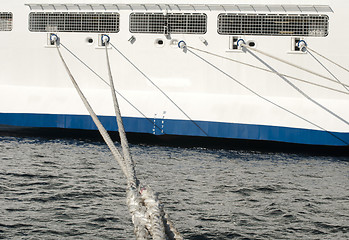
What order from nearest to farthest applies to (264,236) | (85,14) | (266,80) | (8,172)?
(264,236) < (8,172) < (266,80) < (85,14)

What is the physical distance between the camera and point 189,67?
16938 millimetres

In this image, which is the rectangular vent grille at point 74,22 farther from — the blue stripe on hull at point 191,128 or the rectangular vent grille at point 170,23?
the blue stripe on hull at point 191,128

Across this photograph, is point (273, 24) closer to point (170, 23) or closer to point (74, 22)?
point (170, 23)

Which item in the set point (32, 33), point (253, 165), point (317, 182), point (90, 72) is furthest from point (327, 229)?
point (32, 33)

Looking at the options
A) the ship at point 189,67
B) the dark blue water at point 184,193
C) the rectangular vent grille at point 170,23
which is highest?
the rectangular vent grille at point 170,23

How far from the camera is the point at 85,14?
17.6 meters

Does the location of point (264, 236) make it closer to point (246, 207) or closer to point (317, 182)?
point (246, 207)

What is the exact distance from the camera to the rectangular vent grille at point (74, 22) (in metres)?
17.5

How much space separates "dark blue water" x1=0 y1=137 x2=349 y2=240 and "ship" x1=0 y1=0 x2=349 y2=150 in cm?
107

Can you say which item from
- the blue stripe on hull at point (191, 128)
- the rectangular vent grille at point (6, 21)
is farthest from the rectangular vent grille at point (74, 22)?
the blue stripe on hull at point (191, 128)

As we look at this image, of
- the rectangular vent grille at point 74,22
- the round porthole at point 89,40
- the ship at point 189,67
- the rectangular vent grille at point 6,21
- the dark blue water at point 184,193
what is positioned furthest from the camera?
the rectangular vent grille at point 6,21

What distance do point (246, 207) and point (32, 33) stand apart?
11.0 meters

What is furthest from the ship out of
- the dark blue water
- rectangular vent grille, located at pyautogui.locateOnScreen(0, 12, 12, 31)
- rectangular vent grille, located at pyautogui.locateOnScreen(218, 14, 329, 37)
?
the dark blue water

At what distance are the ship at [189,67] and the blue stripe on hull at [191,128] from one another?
0.10ft
